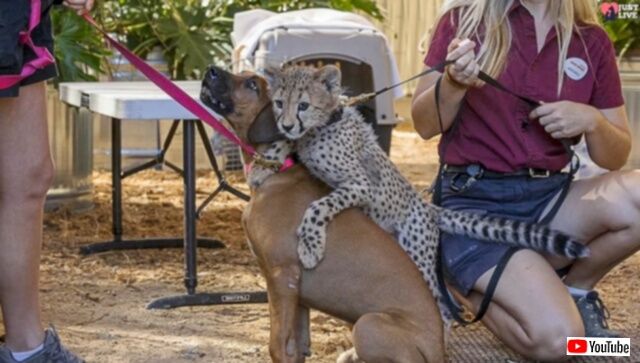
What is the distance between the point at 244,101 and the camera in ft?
12.3

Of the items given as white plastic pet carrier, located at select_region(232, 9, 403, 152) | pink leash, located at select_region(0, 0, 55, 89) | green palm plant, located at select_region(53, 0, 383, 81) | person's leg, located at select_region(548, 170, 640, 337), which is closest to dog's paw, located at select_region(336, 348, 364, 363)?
person's leg, located at select_region(548, 170, 640, 337)

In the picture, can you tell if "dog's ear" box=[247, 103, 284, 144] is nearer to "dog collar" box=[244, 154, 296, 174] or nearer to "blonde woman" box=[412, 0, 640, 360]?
"dog collar" box=[244, 154, 296, 174]

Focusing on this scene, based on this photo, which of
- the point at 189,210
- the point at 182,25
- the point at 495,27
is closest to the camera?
the point at 495,27

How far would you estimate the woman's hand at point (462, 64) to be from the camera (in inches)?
145

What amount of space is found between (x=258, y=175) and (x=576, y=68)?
1.11m

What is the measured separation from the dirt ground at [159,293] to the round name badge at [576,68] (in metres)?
0.95

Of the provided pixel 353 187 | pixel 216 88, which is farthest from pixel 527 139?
pixel 216 88

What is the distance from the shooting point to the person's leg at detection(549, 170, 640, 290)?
4.02 m

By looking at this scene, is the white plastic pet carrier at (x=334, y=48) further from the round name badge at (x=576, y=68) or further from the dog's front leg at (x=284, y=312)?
the dog's front leg at (x=284, y=312)

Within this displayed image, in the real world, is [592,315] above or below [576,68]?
below


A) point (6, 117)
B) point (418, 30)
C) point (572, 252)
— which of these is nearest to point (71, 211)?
point (6, 117)

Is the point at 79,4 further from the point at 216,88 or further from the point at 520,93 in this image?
the point at 520,93

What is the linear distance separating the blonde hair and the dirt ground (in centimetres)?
98

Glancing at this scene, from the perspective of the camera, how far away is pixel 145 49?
25.9 feet
